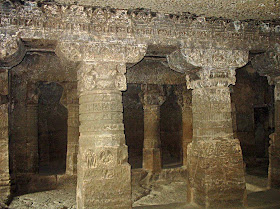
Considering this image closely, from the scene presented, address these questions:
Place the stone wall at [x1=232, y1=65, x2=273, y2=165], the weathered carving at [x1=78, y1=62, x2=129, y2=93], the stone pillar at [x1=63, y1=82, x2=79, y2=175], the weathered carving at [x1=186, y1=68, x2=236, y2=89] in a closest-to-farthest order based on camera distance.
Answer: the weathered carving at [x1=78, y1=62, x2=129, y2=93] < the weathered carving at [x1=186, y1=68, x2=236, y2=89] < the stone pillar at [x1=63, y1=82, x2=79, y2=175] < the stone wall at [x1=232, y1=65, x2=273, y2=165]

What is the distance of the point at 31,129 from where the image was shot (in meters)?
7.80

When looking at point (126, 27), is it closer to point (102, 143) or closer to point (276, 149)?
point (102, 143)

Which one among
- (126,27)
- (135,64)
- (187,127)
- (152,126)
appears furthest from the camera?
(187,127)

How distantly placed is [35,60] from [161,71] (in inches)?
140

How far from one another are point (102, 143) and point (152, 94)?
4.93m

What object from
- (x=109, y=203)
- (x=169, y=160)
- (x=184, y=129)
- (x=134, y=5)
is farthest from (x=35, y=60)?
(x=169, y=160)

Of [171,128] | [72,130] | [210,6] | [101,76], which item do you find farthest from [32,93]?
[171,128]

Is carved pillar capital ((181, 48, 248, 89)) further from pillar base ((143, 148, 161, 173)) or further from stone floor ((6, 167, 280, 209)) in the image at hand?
pillar base ((143, 148, 161, 173))

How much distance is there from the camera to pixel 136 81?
27.9ft

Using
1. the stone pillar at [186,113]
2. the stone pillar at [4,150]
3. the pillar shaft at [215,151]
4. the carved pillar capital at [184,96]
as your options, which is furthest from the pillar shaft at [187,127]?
the stone pillar at [4,150]

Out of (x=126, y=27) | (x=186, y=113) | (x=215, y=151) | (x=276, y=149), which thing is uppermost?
(x=126, y=27)

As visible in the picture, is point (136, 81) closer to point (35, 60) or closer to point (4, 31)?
point (35, 60)

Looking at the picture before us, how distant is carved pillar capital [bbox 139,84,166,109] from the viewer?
9102 mm

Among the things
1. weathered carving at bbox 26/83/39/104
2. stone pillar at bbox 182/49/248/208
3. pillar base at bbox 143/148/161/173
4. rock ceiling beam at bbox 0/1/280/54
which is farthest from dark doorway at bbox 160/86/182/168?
rock ceiling beam at bbox 0/1/280/54
